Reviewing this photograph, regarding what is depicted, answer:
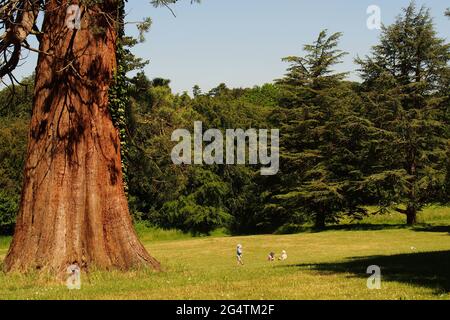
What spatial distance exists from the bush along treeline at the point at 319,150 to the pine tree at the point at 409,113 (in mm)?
84

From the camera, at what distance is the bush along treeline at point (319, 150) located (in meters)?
44.1

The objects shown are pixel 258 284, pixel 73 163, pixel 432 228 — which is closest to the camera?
pixel 258 284

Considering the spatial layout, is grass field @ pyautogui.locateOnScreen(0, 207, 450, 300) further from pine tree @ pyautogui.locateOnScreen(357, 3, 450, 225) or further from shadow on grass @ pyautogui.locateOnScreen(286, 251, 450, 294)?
pine tree @ pyautogui.locateOnScreen(357, 3, 450, 225)

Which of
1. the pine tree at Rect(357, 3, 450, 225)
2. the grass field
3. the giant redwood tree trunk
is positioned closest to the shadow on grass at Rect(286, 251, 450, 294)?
the grass field

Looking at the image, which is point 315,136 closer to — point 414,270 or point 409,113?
point 409,113

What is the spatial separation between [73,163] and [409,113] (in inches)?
1437

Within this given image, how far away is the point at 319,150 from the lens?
49531mm

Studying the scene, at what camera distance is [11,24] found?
1205 centimetres

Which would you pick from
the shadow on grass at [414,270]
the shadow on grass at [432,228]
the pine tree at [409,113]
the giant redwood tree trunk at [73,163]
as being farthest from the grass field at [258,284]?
the pine tree at [409,113]

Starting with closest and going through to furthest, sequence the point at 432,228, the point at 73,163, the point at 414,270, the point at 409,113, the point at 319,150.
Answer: the point at 414,270 < the point at 73,163 < the point at 432,228 < the point at 409,113 < the point at 319,150

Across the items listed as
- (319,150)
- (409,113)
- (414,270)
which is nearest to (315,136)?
(319,150)

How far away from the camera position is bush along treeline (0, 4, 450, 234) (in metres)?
44.1

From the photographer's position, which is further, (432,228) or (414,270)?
(432,228)

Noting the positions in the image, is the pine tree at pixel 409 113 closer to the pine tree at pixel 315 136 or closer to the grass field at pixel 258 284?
the pine tree at pixel 315 136
